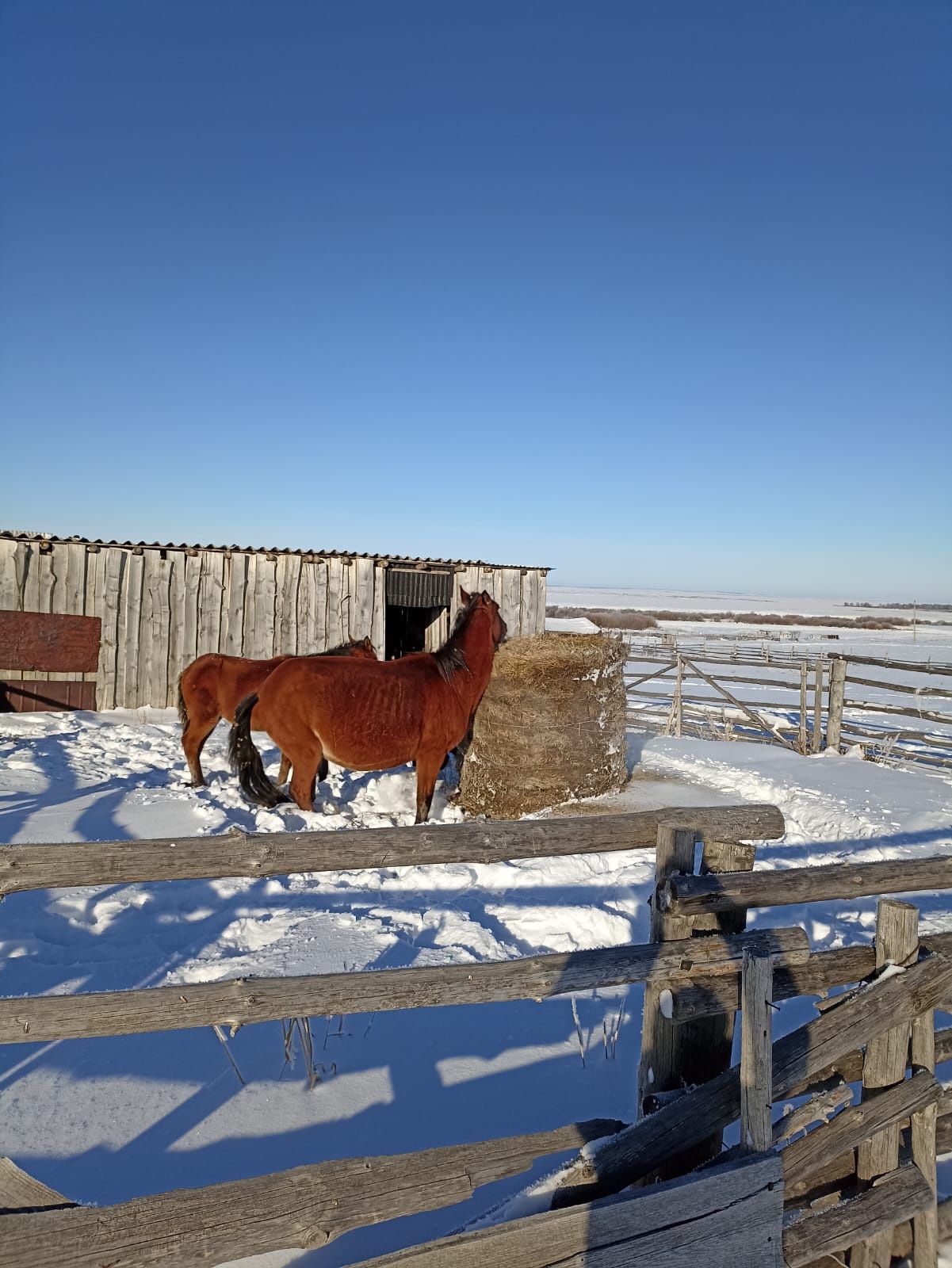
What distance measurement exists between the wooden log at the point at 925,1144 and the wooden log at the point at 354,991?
548 mm

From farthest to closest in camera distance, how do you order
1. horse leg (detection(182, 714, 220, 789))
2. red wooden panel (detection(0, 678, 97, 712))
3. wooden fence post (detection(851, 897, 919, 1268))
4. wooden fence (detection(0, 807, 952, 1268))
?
red wooden panel (detection(0, 678, 97, 712)), horse leg (detection(182, 714, 220, 789)), wooden fence post (detection(851, 897, 919, 1268)), wooden fence (detection(0, 807, 952, 1268))

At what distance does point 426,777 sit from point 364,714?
830 millimetres

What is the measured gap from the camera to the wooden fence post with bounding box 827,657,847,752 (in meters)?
10.6

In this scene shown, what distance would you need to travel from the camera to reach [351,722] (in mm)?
5938

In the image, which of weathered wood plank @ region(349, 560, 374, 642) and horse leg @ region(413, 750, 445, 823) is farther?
weathered wood plank @ region(349, 560, 374, 642)

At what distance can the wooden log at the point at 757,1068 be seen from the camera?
1874mm

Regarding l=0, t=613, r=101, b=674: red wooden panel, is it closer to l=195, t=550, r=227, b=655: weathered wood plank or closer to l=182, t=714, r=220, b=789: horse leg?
l=195, t=550, r=227, b=655: weathered wood plank

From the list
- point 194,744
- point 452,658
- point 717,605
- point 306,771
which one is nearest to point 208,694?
point 194,744

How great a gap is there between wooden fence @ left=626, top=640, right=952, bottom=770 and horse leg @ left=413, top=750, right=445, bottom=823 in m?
3.17

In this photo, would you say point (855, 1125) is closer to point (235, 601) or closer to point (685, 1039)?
point (685, 1039)

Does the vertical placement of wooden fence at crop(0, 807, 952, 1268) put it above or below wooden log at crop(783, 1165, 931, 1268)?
above

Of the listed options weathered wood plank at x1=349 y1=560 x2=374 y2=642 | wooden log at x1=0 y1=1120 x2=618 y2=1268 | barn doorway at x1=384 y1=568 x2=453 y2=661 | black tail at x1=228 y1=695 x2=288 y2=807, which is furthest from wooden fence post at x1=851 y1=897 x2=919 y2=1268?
weathered wood plank at x1=349 y1=560 x2=374 y2=642

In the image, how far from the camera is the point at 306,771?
6164 mm

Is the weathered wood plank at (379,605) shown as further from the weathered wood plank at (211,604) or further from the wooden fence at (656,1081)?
the wooden fence at (656,1081)
